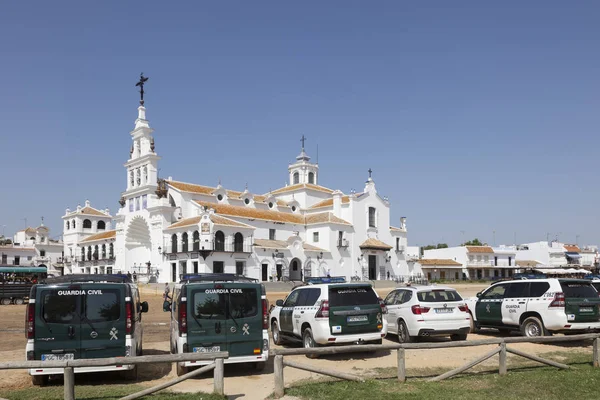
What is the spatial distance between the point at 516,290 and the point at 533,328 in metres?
1.23

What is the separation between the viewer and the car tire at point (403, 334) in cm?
1519

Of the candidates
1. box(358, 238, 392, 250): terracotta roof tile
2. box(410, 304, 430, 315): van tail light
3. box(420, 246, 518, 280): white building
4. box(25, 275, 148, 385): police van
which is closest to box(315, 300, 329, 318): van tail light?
box(410, 304, 430, 315): van tail light

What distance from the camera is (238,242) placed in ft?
182

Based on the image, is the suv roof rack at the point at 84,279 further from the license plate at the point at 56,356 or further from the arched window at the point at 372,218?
the arched window at the point at 372,218

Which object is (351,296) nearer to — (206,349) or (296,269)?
(206,349)

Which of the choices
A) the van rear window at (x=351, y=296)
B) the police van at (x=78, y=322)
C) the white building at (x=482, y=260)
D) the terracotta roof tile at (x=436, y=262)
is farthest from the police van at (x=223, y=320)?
the white building at (x=482, y=260)

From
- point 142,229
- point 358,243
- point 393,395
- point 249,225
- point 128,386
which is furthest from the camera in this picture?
point 358,243

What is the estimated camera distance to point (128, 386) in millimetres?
10422

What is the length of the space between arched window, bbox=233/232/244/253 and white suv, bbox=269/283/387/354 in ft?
136

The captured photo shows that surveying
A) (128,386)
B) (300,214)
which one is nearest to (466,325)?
(128,386)

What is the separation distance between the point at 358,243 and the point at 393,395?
194 ft

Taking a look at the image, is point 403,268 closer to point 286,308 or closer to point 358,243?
point 358,243

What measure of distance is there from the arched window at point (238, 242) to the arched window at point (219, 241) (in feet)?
4.54

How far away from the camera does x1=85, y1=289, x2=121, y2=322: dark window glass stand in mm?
10703
